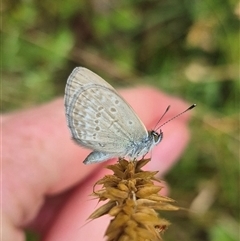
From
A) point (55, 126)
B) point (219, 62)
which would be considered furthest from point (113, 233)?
point (219, 62)

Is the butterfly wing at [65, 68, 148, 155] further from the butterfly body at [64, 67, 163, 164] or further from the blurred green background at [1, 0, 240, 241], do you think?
the blurred green background at [1, 0, 240, 241]

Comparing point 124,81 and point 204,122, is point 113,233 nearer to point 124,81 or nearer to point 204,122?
point 204,122

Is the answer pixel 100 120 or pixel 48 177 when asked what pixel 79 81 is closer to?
pixel 100 120

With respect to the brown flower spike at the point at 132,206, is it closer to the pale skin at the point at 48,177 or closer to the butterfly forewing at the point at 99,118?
the butterfly forewing at the point at 99,118

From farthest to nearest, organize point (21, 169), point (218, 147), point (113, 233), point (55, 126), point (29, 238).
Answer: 1. point (218, 147)
2. point (29, 238)
3. point (55, 126)
4. point (21, 169)
5. point (113, 233)

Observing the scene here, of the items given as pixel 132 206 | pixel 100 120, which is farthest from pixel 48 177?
pixel 132 206

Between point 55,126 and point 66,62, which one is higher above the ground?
point 55,126
